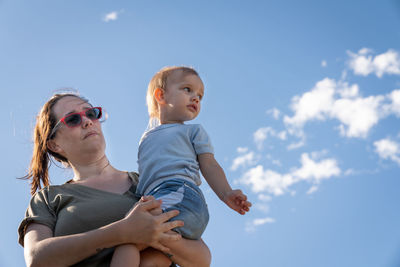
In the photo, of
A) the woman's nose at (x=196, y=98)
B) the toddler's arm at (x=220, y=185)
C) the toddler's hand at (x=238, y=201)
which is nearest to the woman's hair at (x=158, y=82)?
the woman's nose at (x=196, y=98)

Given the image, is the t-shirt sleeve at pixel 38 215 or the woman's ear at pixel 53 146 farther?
the woman's ear at pixel 53 146

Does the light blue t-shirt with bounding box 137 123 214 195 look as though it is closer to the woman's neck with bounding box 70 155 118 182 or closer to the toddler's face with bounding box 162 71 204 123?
the toddler's face with bounding box 162 71 204 123

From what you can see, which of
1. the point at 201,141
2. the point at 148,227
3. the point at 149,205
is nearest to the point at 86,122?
the point at 201,141

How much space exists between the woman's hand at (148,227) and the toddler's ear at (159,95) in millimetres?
1337

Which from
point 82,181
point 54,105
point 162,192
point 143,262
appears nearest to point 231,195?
point 162,192

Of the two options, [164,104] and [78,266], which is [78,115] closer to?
[164,104]

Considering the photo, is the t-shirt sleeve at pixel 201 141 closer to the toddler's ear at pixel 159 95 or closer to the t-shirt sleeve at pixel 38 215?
the toddler's ear at pixel 159 95

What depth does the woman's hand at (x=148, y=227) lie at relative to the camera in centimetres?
292

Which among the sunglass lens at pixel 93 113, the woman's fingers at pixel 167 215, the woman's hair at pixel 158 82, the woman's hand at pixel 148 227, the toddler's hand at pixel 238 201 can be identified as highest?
the woman's hair at pixel 158 82

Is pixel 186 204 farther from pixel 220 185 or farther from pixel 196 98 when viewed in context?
pixel 196 98

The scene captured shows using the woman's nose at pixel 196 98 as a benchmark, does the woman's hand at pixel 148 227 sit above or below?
below

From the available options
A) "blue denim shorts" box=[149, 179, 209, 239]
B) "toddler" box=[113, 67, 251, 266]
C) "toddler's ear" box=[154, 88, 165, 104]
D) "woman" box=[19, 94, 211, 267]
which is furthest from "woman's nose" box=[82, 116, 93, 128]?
"blue denim shorts" box=[149, 179, 209, 239]

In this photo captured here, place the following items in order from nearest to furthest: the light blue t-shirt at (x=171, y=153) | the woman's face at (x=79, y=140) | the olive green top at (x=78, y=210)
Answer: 1. the olive green top at (x=78, y=210)
2. the light blue t-shirt at (x=171, y=153)
3. the woman's face at (x=79, y=140)

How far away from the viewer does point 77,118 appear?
13.4ft
